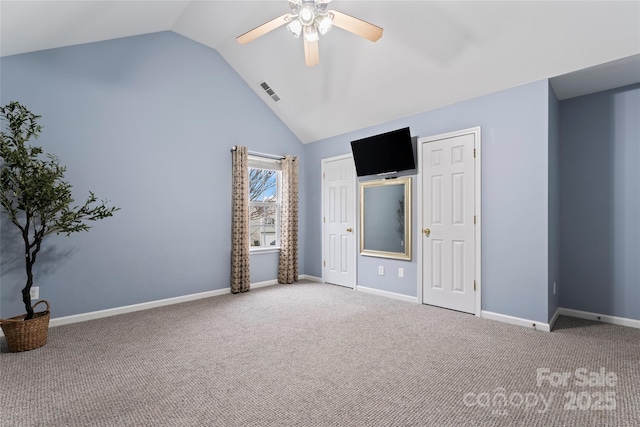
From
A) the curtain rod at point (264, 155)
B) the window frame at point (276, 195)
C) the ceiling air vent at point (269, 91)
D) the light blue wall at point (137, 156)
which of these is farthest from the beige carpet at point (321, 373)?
the ceiling air vent at point (269, 91)

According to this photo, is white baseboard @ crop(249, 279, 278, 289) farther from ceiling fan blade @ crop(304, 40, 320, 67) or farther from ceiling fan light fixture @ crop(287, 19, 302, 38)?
ceiling fan light fixture @ crop(287, 19, 302, 38)

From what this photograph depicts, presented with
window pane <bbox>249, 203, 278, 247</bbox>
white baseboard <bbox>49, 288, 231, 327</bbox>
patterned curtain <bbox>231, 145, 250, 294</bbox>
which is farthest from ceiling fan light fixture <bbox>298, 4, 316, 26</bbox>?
white baseboard <bbox>49, 288, 231, 327</bbox>

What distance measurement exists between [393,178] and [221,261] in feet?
9.31

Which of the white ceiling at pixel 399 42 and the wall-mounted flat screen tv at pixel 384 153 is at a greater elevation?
the white ceiling at pixel 399 42

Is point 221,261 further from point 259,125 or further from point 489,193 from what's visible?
point 489,193

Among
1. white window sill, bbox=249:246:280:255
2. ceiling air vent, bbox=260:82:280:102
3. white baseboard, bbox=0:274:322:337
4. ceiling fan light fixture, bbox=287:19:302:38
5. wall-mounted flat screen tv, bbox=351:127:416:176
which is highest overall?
ceiling air vent, bbox=260:82:280:102

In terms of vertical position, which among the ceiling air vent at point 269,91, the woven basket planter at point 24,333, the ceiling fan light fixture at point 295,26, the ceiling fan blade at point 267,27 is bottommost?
the woven basket planter at point 24,333

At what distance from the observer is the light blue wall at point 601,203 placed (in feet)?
10.9

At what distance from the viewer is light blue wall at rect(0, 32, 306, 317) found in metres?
3.28

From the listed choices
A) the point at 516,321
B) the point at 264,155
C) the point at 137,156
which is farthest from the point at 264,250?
the point at 516,321

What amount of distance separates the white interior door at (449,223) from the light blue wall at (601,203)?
121 cm

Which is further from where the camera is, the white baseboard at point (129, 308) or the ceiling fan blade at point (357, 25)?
the white baseboard at point (129, 308)

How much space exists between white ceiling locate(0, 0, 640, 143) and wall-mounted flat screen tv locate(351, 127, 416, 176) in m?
0.36

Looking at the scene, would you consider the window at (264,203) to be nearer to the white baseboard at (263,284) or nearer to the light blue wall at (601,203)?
the white baseboard at (263,284)
